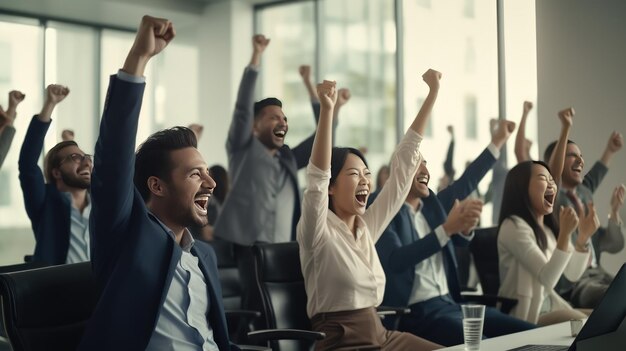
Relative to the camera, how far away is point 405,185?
2.96 meters

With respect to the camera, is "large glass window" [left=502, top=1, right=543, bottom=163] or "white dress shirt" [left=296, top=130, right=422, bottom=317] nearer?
"white dress shirt" [left=296, top=130, right=422, bottom=317]

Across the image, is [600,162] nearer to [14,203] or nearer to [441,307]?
[441,307]

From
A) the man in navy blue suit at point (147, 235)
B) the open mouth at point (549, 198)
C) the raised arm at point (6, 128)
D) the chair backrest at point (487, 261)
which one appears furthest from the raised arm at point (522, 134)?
the raised arm at point (6, 128)

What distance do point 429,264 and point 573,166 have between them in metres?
0.70

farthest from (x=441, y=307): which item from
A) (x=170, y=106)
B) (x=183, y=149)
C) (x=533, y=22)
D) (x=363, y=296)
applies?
(x=170, y=106)

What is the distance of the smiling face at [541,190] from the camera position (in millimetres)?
3354

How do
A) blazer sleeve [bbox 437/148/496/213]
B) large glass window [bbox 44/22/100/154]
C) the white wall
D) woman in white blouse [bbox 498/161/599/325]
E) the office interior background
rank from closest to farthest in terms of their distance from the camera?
1. the white wall
2. woman in white blouse [bbox 498/161/599/325]
3. blazer sleeve [bbox 437/148/496/213]
4. the office interior background
5. large glass window [bbox 44/22/100/154]

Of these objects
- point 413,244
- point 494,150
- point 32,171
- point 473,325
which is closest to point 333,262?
point 413,244

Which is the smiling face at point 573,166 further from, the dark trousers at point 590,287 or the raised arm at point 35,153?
the raised arm at point 35,153

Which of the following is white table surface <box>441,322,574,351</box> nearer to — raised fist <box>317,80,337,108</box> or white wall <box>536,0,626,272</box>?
raised fist <box>317,80,337,108</box>

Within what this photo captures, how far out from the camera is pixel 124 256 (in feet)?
6.01

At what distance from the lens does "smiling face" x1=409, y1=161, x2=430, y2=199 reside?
3231 millimetres

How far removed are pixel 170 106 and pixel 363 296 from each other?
21.3 ft

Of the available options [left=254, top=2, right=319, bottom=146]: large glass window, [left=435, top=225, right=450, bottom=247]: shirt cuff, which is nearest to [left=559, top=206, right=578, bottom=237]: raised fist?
[left=435, top=225, right=450, bottom=247]: shirt cuff
